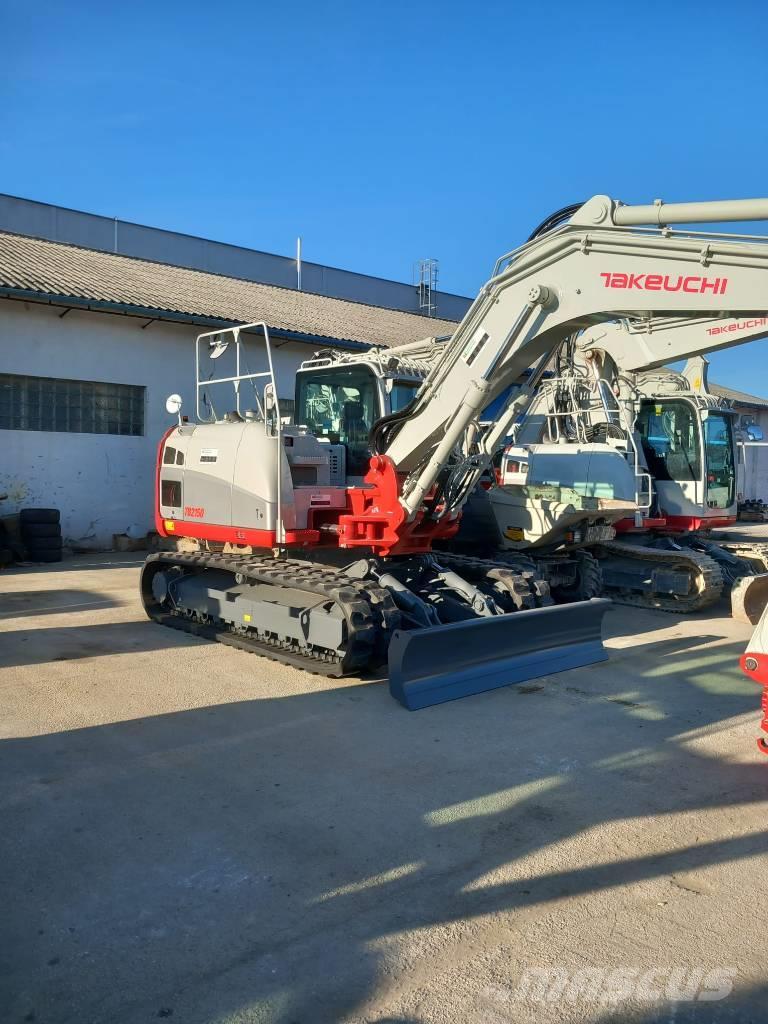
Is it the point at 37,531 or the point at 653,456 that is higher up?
the point at 653,456

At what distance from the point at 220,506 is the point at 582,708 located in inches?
156

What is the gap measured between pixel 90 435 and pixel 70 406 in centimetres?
62

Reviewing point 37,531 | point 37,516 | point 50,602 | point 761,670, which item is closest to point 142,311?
point 37,516

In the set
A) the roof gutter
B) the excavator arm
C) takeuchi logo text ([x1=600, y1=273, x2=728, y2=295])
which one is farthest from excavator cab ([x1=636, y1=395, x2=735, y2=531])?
the roof gutter

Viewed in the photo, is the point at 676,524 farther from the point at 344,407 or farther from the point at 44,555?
the point at 44,555

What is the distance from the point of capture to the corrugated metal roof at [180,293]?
15672mm

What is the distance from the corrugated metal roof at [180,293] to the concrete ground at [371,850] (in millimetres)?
10384

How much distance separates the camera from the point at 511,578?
7.95 metres

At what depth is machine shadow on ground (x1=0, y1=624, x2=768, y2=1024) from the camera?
10.2 ft

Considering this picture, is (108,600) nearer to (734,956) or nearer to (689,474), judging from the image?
(689,474)

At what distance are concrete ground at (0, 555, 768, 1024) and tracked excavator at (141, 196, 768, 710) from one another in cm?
51

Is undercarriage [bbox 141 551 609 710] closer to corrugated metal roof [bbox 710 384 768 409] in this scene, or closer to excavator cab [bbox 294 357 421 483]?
excavator cab [bbox 294 357 421 483]

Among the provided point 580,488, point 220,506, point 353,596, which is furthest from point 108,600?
point 580,488

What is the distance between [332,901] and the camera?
364 centimetres
